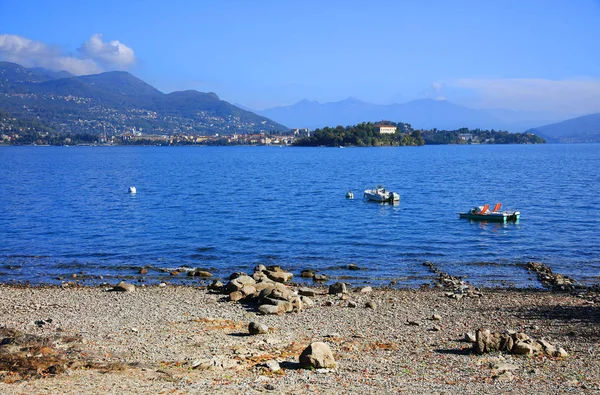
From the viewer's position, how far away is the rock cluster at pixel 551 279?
28.9 metres

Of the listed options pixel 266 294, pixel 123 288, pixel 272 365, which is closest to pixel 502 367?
pixel 272 365

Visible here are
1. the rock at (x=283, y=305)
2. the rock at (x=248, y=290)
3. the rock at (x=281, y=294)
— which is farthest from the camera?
the rock at (x=248, y=290)

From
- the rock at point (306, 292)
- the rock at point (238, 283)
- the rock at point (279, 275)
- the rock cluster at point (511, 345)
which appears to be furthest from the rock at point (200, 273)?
the rock cluster at point (511, 345)

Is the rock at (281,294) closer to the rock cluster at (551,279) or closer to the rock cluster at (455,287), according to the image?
the rock cluster at (455,287)

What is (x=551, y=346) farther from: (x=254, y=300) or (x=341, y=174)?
(x=341, y=174)

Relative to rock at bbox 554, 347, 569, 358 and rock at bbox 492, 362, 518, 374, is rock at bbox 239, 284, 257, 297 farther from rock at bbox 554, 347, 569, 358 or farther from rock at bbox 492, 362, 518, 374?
rock at bbox 554, 347, 569, 358

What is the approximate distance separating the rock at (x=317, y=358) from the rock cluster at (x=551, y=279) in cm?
1658

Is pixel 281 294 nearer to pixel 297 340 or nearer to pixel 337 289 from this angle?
pixel 337 289

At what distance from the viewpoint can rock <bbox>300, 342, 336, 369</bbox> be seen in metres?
16.1

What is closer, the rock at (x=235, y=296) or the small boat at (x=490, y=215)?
the rock at (x=235, y=296)

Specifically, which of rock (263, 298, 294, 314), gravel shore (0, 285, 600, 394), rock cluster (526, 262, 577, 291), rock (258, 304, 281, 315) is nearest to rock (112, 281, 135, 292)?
gravel shore (0, 285, 600, 394)

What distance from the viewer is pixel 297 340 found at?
19.3 metres

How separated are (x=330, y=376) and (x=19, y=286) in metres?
19.5

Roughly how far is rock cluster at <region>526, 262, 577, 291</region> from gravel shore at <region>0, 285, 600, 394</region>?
58.5 inches
